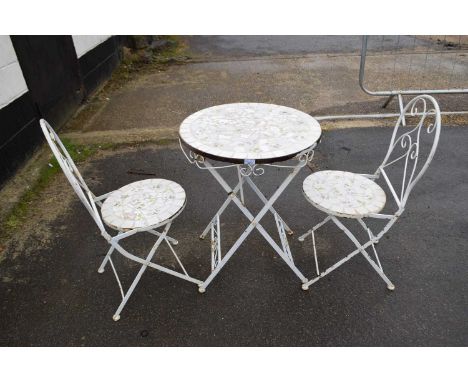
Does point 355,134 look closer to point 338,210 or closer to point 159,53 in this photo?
point 338,210

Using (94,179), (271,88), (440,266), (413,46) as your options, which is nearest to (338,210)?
(440,266)

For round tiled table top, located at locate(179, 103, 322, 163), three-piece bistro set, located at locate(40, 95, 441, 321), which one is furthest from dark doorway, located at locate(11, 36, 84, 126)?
round tiled table top, located at locate(179, 103, 322, 163)

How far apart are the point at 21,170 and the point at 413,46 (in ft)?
32.1

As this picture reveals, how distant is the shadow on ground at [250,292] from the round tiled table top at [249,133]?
3.53ft

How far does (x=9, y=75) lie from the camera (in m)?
4.02

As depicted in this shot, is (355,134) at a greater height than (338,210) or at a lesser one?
lesser

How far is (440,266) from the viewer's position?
2.79 m

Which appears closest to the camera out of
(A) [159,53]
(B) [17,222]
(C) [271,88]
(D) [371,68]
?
(B) [17,222]

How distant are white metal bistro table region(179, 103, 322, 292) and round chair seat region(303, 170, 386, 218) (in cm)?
26

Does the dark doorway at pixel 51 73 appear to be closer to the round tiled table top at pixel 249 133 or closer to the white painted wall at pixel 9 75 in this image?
the white painted wall at pixel 9 75

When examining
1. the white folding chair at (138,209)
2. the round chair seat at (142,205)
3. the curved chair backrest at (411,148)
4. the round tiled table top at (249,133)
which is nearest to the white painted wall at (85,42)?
the white folding chair at (138,209)

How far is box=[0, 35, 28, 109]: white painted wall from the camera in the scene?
12.7ft

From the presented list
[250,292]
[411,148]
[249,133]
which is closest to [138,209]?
[249,133]

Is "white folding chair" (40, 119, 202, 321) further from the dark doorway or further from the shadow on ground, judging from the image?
the dark doorway
